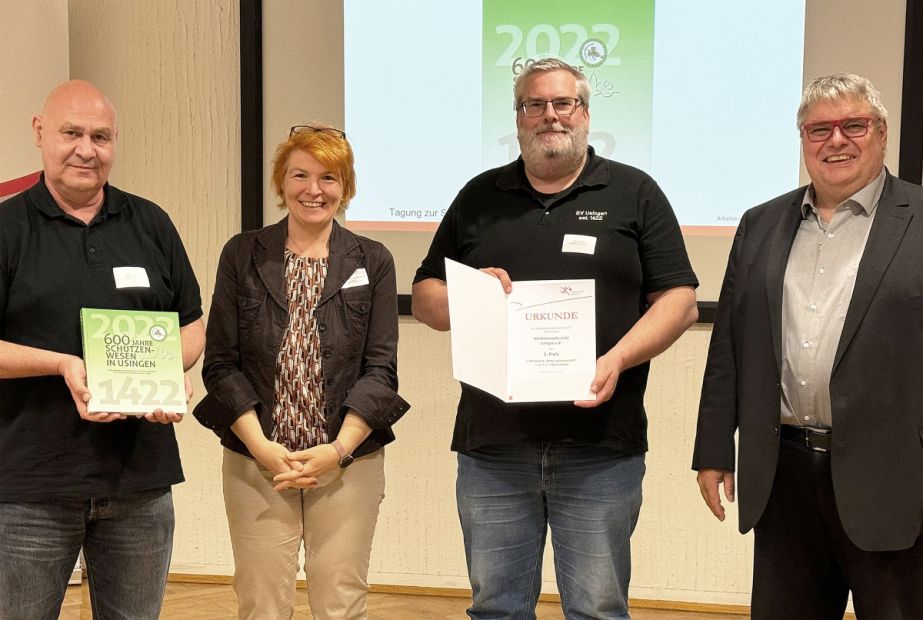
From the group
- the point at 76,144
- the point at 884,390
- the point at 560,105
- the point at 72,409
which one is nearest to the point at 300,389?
the point at 72,409

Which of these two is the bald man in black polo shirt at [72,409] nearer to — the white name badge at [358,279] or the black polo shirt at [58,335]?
the black polo shirt at [58,335]

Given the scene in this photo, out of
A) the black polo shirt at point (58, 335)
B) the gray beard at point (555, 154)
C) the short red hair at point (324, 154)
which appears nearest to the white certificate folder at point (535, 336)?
the gray beard at point (555, 154)

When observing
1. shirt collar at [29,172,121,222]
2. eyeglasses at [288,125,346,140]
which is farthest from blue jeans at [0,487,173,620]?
eyeglasses at [288,125,346,140]

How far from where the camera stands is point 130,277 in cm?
216

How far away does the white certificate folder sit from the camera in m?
2.17

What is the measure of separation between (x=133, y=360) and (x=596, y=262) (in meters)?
1.13

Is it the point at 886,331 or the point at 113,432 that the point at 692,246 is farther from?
the point at 113,432

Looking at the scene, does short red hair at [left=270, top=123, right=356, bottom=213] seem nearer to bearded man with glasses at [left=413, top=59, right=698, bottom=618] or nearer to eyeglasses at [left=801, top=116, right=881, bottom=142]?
bearded man with glasses at [left=413, top=59, right=698, bottom=618]

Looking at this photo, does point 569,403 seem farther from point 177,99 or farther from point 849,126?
point 177,99

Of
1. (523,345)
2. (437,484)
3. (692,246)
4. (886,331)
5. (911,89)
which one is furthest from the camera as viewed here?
(437,484)

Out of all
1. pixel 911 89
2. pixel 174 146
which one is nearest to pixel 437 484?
pixel 174 146

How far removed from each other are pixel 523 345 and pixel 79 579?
2.81 m

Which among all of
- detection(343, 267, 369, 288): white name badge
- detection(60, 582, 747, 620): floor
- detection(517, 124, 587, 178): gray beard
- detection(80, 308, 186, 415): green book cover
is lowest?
detection(60, 582, 747, 620): floor

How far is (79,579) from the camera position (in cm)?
402
